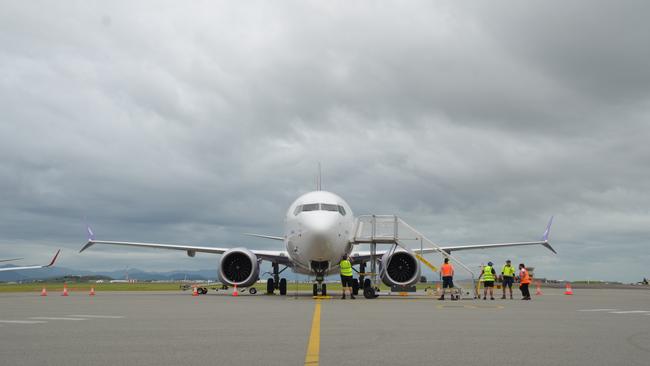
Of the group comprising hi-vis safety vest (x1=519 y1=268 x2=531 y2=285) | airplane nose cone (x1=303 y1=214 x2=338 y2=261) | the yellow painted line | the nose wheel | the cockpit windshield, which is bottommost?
the yellow painted line

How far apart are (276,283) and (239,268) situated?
15.4ft

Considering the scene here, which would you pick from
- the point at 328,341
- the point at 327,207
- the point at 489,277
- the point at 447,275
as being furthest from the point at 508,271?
the point at 328,341

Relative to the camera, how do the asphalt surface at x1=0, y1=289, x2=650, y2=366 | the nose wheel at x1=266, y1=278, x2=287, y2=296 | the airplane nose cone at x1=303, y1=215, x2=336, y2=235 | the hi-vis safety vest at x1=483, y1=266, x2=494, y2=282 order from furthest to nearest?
1. the nose wheel at x1=266, y1=278, x2=287, y2=296
2. the hi-vis safety vest at x1=483, y1=266, x2=494, y2=282
3. the airplane nose cone at x1=303, y1=215, x2=336, y2=235
4. the asphalt surface at x1=0, y1=289, x2=650, y2=366

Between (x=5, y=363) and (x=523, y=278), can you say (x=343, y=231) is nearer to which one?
(x=523, y=278)

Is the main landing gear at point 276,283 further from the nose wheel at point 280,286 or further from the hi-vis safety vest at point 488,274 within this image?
the hi-vis safety vest at point 488,274

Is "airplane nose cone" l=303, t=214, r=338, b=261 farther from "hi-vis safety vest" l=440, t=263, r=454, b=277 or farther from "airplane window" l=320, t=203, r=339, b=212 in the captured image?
"hi-vis safety vest" l=440, t=263, r=454, b=277

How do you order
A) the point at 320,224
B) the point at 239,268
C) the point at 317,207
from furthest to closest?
the point at 239,268 < the point at 317,207 < the point at 320,224

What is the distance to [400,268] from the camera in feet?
80.8

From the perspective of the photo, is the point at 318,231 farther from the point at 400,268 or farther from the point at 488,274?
the point at 488,274

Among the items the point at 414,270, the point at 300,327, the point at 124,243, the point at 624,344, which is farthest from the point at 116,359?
the point at 124,243

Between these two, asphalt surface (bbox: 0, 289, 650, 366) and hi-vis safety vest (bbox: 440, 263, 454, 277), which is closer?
asphalt surface (bbox: 0, 289, 650, 366)

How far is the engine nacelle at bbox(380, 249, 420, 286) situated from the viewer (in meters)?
23.8

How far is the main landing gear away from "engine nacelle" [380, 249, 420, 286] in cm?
638

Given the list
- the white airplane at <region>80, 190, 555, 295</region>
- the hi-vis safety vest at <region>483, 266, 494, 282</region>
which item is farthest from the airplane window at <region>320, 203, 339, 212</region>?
the hi-vis safety vest at <region>483, 266, 494, 282</region>
